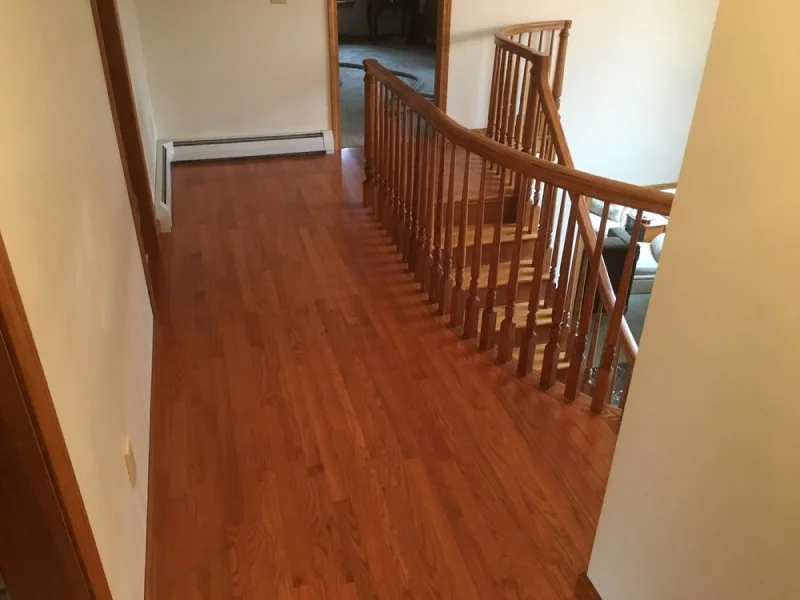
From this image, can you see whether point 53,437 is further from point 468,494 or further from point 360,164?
point 360,164

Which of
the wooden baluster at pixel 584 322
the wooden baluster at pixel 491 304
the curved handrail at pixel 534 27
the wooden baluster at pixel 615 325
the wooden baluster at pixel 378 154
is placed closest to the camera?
the wooden baluster at pixel 615 325

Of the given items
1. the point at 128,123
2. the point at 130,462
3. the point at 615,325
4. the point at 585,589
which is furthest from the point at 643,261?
the point at 130,462

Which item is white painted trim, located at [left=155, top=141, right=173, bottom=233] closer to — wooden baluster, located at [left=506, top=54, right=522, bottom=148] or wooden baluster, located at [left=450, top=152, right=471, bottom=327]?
wooden baluster, located at [left=450, top=152, right=471, bottom=327]

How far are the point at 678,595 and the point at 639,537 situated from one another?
0.51ft

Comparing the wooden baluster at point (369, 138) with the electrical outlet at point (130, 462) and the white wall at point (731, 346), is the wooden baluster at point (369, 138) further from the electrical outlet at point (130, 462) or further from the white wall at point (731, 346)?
the white wall at point (731, 346)

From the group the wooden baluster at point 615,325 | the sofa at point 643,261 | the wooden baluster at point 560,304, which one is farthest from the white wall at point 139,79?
the sofa at point 643,261

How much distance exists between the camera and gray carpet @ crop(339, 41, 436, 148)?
6.08m

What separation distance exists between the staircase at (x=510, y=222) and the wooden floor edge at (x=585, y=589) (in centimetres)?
80

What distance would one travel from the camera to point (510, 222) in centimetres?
422

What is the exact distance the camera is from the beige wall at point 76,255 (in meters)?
1.17

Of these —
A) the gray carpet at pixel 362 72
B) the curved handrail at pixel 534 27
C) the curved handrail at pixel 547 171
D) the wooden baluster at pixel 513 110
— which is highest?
the curved handrail at pixel 534 27

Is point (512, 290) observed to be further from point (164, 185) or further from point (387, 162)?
point (164, 185)

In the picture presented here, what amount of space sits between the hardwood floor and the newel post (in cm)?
79

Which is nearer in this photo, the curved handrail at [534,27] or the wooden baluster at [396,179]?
the wooden baluster at [396,179]
